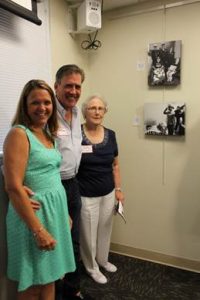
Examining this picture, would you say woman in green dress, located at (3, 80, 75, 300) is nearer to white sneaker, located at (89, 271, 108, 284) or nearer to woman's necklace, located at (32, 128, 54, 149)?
woman's necklace, located at (32, 128, 54, 149)

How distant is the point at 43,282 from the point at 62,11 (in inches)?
78.4

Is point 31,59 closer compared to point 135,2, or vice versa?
point 31,59

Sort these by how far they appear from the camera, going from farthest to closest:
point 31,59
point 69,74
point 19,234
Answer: point 31,59
point 69,74
point 19,234

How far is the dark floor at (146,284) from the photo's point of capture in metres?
2.15

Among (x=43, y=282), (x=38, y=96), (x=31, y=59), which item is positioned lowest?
(x=43, y=282)

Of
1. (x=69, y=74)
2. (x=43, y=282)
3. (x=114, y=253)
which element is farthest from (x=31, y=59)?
(x=114, y=253)

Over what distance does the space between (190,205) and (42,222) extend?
4.70ft

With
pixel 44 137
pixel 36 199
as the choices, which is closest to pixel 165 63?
pixel 44 137

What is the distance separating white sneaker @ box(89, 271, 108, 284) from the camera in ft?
7.59

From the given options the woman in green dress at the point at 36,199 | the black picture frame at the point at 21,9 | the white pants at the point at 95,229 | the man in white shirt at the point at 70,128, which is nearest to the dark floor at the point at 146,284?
the white pants at the point at 95,229

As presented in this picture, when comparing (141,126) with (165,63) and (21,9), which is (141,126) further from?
(21,9)

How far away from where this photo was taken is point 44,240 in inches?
54.7

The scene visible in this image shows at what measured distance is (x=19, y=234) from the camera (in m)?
1.48

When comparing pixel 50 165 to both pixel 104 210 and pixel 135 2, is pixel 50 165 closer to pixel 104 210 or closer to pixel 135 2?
pixel 104 210
